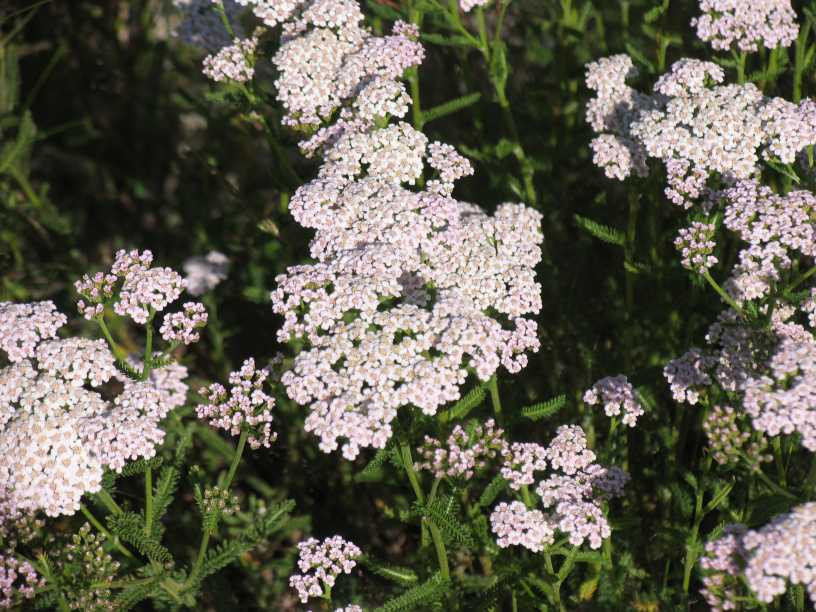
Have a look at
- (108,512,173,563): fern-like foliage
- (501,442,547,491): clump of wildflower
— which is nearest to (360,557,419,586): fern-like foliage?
(501,442,547,491): clump of wildflower

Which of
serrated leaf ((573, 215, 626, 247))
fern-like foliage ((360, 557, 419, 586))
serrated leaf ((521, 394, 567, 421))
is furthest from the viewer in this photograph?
serrated leaf ((573, 215, 626, 247))

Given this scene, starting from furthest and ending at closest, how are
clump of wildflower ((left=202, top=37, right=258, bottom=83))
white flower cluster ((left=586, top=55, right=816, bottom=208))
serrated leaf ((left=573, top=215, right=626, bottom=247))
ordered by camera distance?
clump of wildflower ((left=202, top=37, right=258, bottom=83)), serrated leaf ((left=573, top=215, right=626, bottom=247)), white flower cluster ((left=586, top=55, right=816, bottom=208))

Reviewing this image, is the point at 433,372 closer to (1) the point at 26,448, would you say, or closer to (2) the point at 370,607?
(1) the point at 26,448

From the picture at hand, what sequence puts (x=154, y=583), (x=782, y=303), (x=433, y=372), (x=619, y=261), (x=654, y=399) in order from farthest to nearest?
(x=619, y=261) → (x=654, y=399) → (x=782, y=303) → (x=154, y=583) → (x=433, y=372)

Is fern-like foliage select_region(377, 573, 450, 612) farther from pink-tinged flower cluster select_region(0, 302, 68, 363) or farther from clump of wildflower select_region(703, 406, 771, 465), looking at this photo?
pink-tinged flower cluster select_region(0, 302, 68, 363)

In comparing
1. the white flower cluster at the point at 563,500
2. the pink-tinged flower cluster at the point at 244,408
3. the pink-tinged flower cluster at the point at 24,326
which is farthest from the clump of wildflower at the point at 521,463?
the pink-tinged flower cluster at the point at 24,326

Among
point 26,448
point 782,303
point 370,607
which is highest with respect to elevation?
point 782,303

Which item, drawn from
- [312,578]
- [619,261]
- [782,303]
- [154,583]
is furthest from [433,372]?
[619,261]
